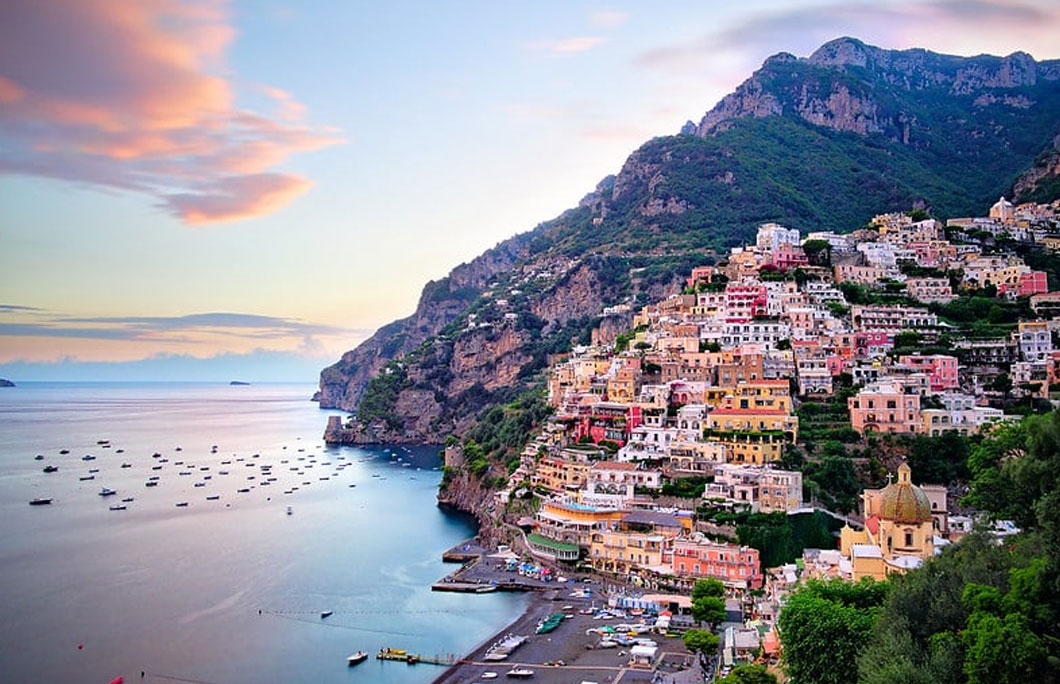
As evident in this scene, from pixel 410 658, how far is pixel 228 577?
18.3 m

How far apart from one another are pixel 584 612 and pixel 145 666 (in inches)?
722

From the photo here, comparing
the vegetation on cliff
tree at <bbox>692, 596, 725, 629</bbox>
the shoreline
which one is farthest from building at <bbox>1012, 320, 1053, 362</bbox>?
the shoreline

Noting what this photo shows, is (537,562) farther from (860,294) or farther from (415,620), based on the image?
(860,294)

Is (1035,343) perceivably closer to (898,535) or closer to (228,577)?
(898,535)

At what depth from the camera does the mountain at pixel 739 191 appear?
11688 cm

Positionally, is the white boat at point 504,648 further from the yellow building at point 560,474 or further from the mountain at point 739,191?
the mountain at point 739,191

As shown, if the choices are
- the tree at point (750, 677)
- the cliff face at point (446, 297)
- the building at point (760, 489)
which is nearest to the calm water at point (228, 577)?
the building at point (760, 489)

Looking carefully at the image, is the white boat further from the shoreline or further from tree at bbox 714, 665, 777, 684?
tree at bbox 714, 665, 777, 684

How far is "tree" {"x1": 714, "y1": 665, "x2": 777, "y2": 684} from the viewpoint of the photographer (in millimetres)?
26156

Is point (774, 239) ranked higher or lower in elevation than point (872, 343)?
higher

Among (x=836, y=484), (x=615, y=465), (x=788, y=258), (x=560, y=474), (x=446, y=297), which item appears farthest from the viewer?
(x=446, y=297)

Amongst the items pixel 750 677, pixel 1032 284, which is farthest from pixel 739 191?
pixel 750 677

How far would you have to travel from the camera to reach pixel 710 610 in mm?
35875

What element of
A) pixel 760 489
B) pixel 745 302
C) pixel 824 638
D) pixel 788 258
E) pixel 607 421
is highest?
pixel 788 258
